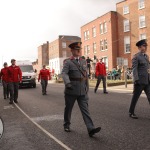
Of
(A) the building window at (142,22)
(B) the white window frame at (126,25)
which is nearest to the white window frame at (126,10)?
(B) the white window frame at (126,25)

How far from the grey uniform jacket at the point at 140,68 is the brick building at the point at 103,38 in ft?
116

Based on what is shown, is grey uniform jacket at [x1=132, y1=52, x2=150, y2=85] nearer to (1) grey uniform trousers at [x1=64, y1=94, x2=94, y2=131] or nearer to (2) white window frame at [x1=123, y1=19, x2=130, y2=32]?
(1) grey uniform trousers at [x1=64, y1=94, x2=94, y2=131]

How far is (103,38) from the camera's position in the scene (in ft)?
151

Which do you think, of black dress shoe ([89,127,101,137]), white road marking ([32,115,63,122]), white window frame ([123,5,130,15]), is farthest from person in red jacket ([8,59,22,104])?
white window frame ([123,5,130,15])

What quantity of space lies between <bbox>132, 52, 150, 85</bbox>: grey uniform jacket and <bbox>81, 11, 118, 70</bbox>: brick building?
35.2 meters

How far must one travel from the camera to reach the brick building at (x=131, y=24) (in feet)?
125

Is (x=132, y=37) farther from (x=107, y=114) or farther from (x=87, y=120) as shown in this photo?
(x=87, y=120)

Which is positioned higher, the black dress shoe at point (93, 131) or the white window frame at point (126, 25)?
the white window frame at point (126, 25)

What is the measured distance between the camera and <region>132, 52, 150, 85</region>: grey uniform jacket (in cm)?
724

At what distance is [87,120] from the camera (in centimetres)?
565

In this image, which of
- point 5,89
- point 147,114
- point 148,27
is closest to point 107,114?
point 147,114

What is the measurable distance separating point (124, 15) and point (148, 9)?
486 cm

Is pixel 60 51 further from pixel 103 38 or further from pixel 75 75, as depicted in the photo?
pixel 75 75

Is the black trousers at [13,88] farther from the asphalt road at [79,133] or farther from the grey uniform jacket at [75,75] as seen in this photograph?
the grey uniform jacket at [75,75]
